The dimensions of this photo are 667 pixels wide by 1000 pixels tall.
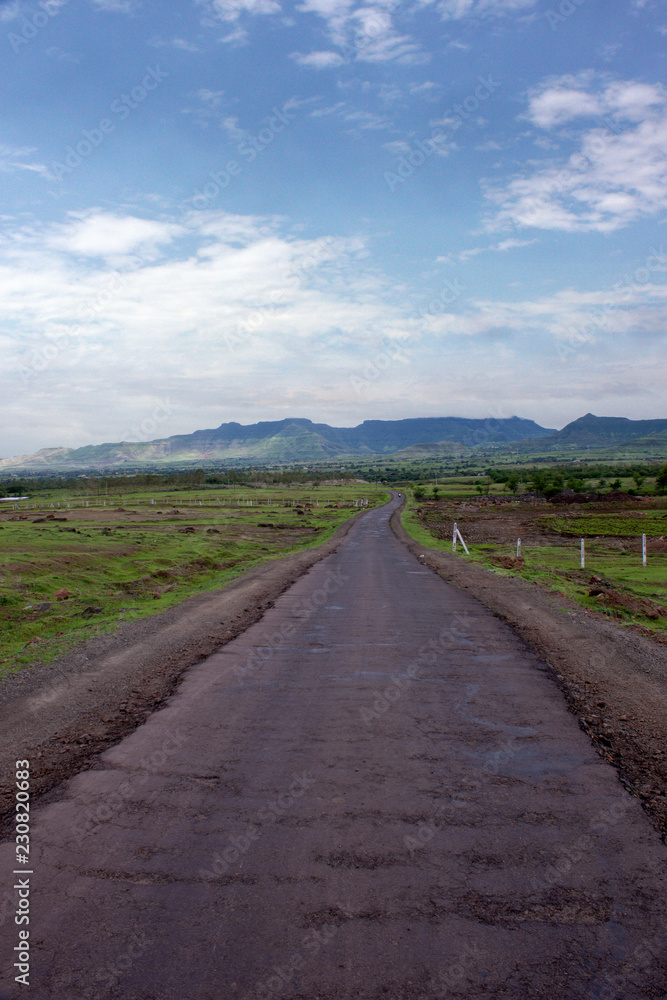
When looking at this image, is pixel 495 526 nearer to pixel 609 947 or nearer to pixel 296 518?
pixel 296 518

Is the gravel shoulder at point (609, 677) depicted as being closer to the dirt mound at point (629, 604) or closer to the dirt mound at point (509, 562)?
the dirt mound at point (629, 604)

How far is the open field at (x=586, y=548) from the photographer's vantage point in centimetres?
1808

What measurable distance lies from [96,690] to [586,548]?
3500 cm

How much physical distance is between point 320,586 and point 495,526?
130ft

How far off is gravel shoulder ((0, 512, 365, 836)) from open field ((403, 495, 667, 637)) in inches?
411

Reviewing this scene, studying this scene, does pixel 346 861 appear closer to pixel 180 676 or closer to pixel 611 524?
pixel 180 676

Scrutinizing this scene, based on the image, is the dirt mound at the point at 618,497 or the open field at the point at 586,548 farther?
the dirt mound at the point at 618,497

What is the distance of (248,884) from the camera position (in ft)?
14.7

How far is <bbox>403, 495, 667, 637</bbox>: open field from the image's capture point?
18.1 meters

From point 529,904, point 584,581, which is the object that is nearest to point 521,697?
point 529,904

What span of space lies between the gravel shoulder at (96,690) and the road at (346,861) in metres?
0.44

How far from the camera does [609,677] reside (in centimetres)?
982

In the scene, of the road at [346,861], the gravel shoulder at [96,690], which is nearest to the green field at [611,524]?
the gravel shoulder at [96,690]

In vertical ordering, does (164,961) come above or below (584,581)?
above
